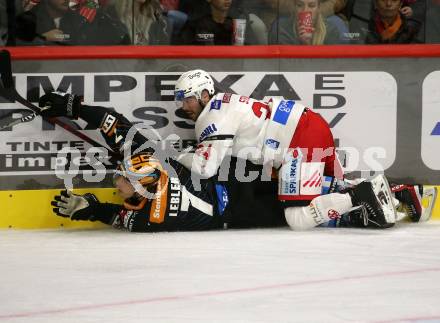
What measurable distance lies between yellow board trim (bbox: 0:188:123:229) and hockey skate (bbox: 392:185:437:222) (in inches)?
73.7

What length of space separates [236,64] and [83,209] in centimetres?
131


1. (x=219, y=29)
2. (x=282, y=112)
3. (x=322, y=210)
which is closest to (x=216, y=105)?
(x=282, y=112)

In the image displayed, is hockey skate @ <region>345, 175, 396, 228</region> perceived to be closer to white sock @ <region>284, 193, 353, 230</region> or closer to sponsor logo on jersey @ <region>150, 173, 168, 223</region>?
white sock @ <region>284, 193, 353, 230</region>

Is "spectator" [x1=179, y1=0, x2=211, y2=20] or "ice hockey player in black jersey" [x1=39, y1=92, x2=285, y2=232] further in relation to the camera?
"spectator" [x1=179, y1=0, x2=211, y2=20]

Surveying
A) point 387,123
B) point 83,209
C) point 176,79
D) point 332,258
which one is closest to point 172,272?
point 332,258

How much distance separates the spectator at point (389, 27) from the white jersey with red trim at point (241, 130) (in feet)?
2.35

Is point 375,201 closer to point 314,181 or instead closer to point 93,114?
point 314,181

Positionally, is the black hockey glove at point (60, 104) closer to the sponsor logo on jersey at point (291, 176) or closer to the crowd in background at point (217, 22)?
the crowd in background at point (217, 22)

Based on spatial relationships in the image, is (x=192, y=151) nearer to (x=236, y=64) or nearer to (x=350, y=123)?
(x=236, y=64)

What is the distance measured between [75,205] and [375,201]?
1.77m

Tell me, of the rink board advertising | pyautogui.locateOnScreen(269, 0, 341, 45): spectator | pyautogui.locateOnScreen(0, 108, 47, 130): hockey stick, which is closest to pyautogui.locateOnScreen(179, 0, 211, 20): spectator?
the rink board advertising

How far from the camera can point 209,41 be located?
222 inches

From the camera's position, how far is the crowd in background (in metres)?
5.48

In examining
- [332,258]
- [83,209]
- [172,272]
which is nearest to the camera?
[172,272]
